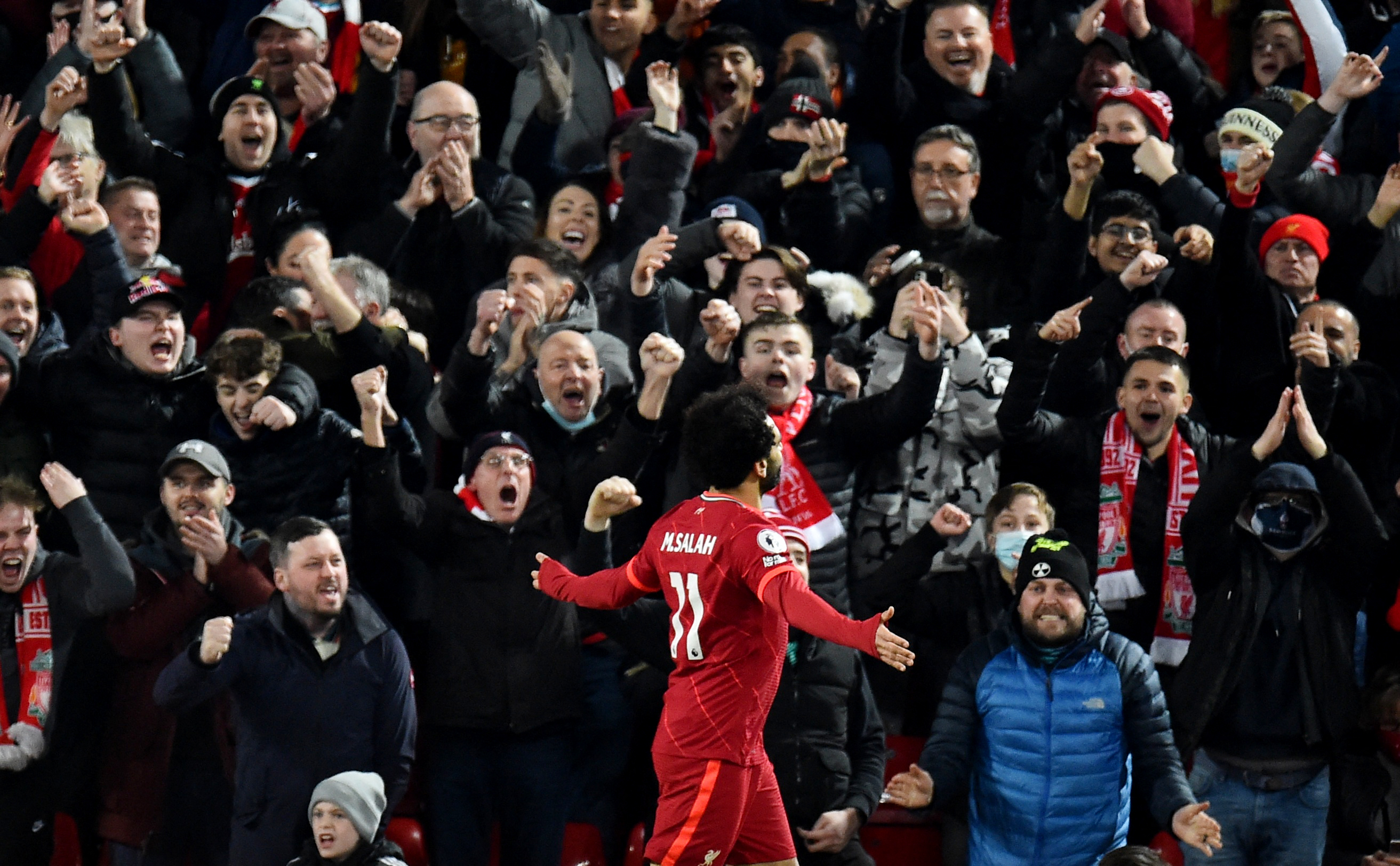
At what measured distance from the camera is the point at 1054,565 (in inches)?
287

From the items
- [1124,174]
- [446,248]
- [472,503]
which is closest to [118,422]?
[472,503]

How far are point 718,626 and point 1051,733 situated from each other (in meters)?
1.82

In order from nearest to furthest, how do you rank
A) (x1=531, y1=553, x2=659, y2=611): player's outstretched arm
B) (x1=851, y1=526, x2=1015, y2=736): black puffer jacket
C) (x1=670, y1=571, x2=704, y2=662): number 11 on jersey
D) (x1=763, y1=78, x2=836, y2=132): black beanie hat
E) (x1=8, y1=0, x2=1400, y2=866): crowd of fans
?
(x1=670, y1=571, x2=704, y2=662): number 11 on jersey, (x1=531, y1=553, x2=659, y2=611): player's outstretched arm, (x1=8, y1=0, x2=1400, y2=866): crowd of fans, (x1=851, y1=526, x2=1015, y2=736): black puffer jacket, (x1=763, y1=78, x2=836, y2=132): black beanie hat

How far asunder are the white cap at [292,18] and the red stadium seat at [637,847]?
15.7 ft

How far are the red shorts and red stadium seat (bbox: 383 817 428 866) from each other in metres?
2.02

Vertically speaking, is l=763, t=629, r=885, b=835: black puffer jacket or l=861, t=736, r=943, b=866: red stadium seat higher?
l=763, t=629, r=885, b=835: black puffer jacket

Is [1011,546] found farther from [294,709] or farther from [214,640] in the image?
[214,640]

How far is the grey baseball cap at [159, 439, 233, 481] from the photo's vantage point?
7812mm

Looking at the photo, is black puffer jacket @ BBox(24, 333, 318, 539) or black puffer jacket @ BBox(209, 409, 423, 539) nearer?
black puffer jacket @ BBox(209, 409, 423, 539)

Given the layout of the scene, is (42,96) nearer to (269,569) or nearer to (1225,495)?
(269,569)

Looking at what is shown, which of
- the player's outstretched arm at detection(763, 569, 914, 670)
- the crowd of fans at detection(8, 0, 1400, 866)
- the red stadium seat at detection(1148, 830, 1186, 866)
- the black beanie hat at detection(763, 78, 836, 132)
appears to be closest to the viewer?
the player's outstretched arm at detection(763, 569, 914, 670)

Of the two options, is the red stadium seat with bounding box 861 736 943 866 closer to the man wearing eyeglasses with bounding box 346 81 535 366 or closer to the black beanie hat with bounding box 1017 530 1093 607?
the black beanie hat with bounding box 1017 530 1093 607

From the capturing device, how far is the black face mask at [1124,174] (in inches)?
388

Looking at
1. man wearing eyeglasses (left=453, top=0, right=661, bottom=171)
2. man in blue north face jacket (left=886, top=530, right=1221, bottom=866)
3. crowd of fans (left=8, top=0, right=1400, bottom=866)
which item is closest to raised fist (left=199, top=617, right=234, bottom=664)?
crowd of fans (left=8, top=0, right=1400, bottom=866)
